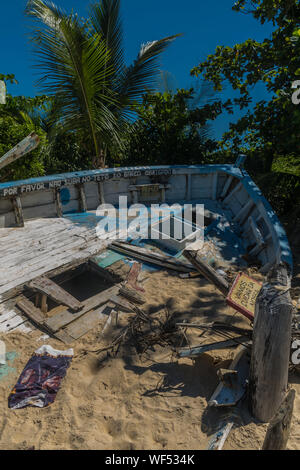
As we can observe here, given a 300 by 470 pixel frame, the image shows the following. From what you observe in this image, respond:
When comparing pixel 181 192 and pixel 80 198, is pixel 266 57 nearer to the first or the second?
pixel 181 192

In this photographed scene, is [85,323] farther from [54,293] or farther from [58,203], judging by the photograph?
[58,203]

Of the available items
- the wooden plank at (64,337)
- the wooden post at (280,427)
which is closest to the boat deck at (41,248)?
the wooden plank at (64,337)

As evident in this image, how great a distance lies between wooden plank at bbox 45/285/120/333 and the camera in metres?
3.60

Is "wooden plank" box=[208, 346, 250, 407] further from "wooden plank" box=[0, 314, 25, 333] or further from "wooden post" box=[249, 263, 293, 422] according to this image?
"wooden plank" box=[0, 314, 25, 333]

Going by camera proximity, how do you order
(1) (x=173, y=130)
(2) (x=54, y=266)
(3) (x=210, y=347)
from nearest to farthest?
(3) (x=210, y=347) < (2) (x=54, y=266) < (1) (x=173, y=130)

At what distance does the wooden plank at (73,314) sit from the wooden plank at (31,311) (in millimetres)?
91

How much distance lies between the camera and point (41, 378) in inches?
118

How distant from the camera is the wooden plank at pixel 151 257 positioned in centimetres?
494

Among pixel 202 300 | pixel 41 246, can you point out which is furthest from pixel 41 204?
pixel 202 300

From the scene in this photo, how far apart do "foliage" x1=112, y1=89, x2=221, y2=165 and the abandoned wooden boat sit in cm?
240

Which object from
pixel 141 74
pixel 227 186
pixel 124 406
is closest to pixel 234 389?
pixel 124 406

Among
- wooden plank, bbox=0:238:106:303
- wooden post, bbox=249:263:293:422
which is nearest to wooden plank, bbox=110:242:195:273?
wooden plank, bbox=0:238:106:303

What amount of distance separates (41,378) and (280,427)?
215cm
